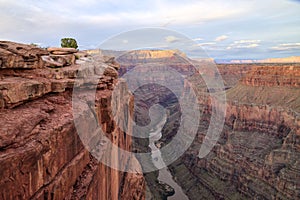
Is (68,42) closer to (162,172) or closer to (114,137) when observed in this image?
(114,137)

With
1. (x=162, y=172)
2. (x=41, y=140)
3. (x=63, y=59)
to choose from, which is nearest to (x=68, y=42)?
(x=63, y=59)

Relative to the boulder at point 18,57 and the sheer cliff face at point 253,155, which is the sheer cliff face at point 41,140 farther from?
the sheer cliff face at point 253,155

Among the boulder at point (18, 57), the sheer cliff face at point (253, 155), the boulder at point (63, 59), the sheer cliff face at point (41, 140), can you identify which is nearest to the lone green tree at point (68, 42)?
the boulder at point (63, 59)

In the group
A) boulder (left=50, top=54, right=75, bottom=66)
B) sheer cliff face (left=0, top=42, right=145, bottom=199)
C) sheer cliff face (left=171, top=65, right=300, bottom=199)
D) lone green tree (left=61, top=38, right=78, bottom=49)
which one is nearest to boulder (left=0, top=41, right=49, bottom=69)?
sheer cliff face (left=0, top=42, right=145, bottom=199)

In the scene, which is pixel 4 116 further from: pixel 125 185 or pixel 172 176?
pixel 172 176

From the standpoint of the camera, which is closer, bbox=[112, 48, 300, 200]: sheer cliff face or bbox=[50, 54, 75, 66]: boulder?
bbox=[50, 54, 75, 66]: boulder

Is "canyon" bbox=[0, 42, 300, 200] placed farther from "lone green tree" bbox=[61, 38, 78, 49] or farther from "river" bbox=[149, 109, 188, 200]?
"lone green tree" bbox=[61, 38, 78, 49]
